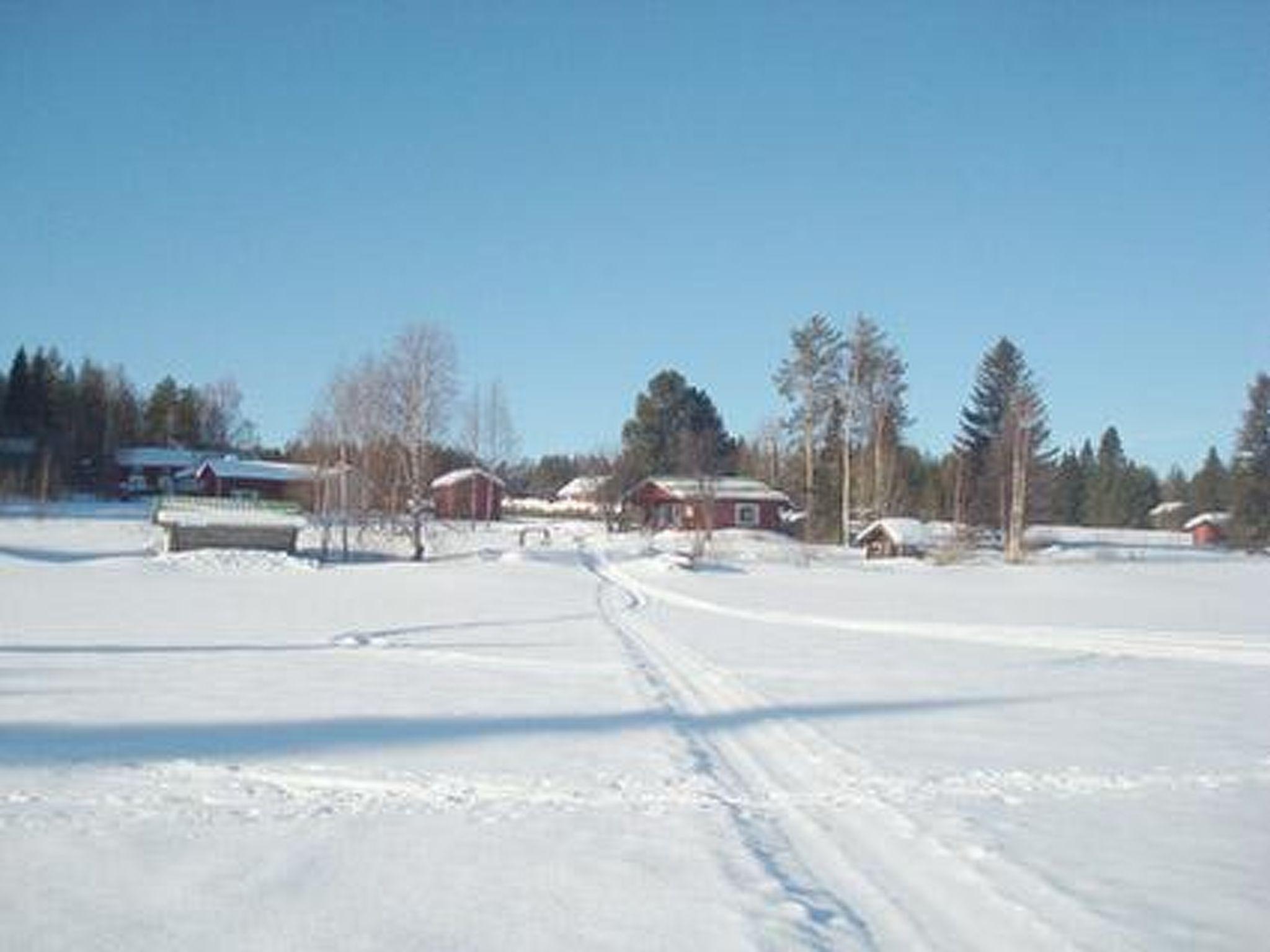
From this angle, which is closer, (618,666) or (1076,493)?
(618,666)

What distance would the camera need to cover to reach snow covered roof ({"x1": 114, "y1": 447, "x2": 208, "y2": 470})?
3627 inches

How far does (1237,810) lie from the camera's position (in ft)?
29.7

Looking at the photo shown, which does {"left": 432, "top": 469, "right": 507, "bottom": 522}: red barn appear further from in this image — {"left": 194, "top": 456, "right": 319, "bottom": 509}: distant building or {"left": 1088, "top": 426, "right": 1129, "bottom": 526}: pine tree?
{"left": 1088, "top": 426, "right": 1129, "bottom": 526}: pine tree

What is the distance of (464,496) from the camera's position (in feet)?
275

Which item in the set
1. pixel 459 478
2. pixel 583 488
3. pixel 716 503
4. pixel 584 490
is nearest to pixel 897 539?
pixel 716 503

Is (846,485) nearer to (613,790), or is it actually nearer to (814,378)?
(814,378)

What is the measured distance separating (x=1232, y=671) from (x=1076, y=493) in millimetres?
102633

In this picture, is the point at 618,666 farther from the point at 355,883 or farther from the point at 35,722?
the point at 355,883

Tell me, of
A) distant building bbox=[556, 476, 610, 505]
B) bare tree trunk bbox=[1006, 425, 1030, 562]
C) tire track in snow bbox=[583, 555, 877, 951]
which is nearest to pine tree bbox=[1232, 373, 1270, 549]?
bare tree trunk bbox=[1006, 425, 1030, 562]

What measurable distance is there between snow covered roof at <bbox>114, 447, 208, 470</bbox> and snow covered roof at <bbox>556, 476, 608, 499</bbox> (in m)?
30.6

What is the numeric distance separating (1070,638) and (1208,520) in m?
76.2

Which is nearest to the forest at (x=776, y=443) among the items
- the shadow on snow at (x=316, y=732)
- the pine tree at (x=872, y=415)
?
the pine tree at (x=872, y=415)

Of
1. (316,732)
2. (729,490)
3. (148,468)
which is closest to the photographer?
(316,732)

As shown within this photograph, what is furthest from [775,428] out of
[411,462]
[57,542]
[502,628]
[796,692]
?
[796,692]
